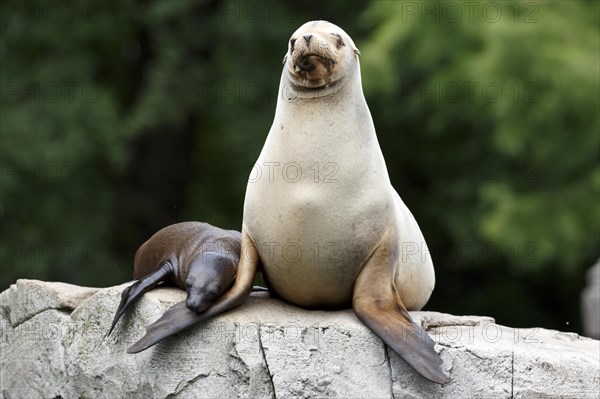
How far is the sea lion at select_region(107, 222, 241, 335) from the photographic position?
5023mm

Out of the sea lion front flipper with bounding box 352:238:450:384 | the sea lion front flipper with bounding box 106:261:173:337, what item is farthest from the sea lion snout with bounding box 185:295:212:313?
the sea lion front flipper with bounding box 352:238:450:384

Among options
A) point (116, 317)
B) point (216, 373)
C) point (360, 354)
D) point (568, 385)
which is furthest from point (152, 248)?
point (568, 385)

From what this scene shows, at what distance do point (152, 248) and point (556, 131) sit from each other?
23.1 ft

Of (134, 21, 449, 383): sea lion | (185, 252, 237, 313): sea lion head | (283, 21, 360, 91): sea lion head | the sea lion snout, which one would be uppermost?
(283, 21, 360, 91): sea lion head

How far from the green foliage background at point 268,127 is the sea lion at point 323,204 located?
20.3ft

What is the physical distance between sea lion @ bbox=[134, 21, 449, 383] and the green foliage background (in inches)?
244

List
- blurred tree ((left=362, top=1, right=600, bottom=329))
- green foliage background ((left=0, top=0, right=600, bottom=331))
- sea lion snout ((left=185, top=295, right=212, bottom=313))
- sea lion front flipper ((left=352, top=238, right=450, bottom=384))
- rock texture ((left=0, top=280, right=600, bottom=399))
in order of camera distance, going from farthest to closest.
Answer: green foliage background ((left=0, top=0, right=600, bottom=331)) → blurred tree ((left=362, top=1, right=600, bottom=329)) → sea lion snout ((left=185, top=295, right=212, bottom=313)) → rock texture ((left=0, top=280, right=600, bottom=399)) → sea lion front flipper ((left=352, top=238, right=450, bottom=384))

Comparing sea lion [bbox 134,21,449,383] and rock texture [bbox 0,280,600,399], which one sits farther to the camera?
sea lion [bbox 134,21,449,383]

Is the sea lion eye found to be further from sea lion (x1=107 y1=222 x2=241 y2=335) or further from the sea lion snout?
the sea lion snout

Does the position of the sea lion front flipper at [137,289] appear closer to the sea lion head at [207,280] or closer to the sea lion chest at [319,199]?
the sea lion head at [207,280]

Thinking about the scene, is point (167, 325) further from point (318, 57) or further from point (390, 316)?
point (318, 57)

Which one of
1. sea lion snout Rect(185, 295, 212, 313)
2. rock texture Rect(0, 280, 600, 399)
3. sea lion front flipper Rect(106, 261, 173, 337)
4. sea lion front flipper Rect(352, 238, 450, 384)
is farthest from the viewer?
sea lion front flipper Rect(106, 261, 173, 337)

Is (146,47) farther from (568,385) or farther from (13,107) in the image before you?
(568,385)

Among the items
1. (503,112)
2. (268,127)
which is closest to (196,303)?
(503,112)
